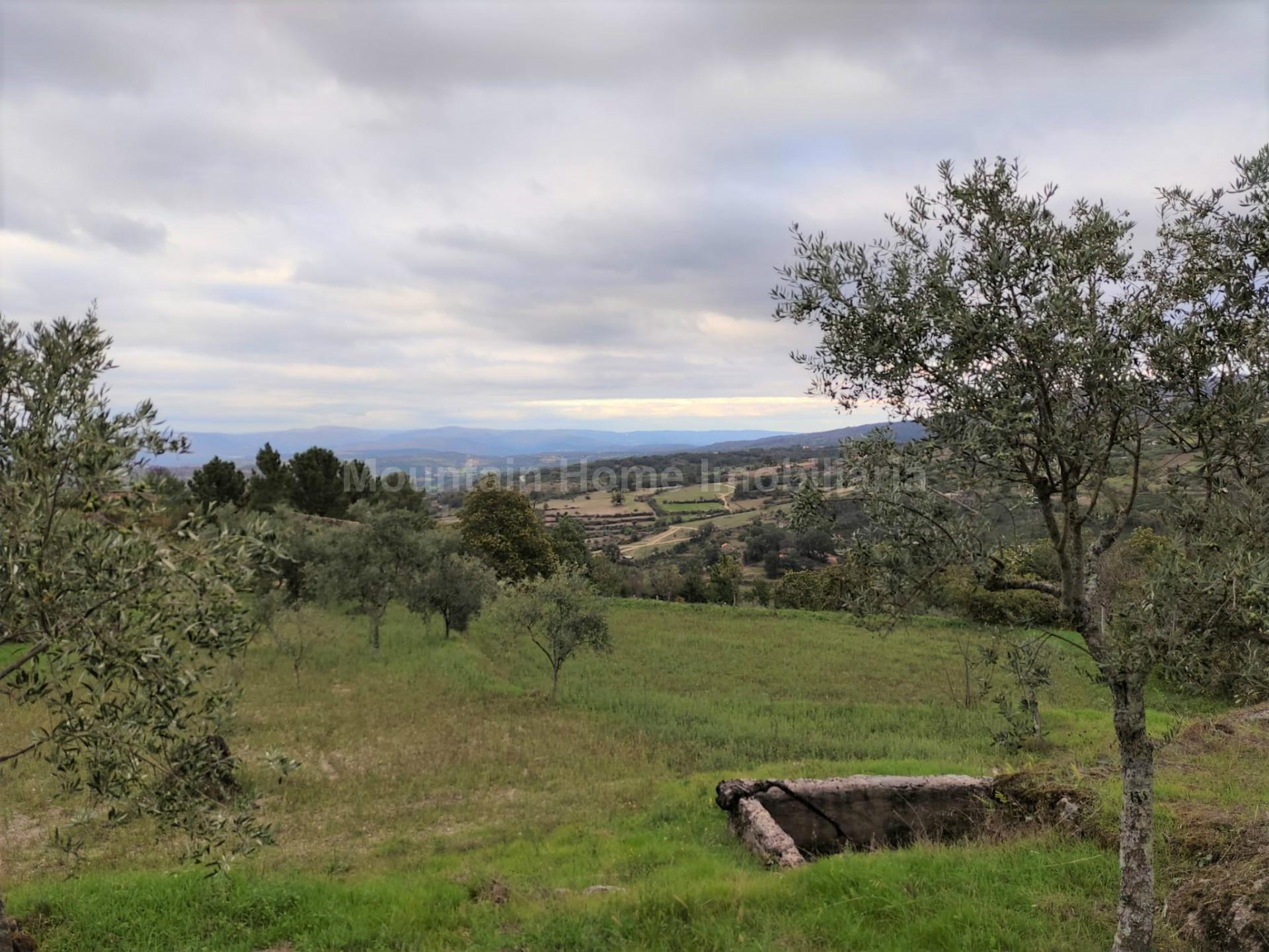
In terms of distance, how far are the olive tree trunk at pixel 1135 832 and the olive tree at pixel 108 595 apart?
10.7m

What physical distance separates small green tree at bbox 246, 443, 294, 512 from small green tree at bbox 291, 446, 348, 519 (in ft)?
3.13

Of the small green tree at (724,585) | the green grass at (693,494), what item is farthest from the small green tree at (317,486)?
the green grass at (693,494)

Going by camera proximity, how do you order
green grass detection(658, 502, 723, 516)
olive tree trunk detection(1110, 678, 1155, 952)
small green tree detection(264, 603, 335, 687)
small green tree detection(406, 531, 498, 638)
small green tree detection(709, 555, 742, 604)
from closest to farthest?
olive tree trunk detection(1110, 678, 1155, 952) → small green tree detection(264, 603, 335, 687) → small green tree detection(406, 531, 498, 638) → small green tree detection(709, 555, 742, 604) → green grass detection(658, 502, 723, 516)

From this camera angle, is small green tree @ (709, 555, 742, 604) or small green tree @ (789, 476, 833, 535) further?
small green tree @ (709, 555, 742, 604)

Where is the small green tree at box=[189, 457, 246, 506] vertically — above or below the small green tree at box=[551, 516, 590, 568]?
above

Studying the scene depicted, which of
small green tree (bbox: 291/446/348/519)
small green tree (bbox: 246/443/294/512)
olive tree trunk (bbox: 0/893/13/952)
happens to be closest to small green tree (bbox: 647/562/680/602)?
small green tree (bbox: 291/446/348/519)

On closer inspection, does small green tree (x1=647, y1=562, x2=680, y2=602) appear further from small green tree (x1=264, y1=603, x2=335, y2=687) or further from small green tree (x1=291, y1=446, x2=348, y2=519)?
small green tree (x1=264, y1=603, x2=335, y2=687)

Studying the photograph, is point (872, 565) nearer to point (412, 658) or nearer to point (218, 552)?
point (218, 552)

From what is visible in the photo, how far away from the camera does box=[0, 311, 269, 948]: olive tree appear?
22.9ft

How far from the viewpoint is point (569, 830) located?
54.4 ft

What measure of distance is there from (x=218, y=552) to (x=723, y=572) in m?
71.3

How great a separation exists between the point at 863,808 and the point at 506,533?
163 feet

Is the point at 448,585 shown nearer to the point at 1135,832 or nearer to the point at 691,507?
the point at 1135,832

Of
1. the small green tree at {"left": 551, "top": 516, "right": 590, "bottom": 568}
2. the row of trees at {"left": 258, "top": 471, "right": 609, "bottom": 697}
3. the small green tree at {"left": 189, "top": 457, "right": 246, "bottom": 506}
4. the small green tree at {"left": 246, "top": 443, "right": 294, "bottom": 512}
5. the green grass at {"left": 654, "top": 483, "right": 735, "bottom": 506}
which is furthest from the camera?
the green grass at {"left": 654, "top": 483, "right": 735, "bottom": 506}
